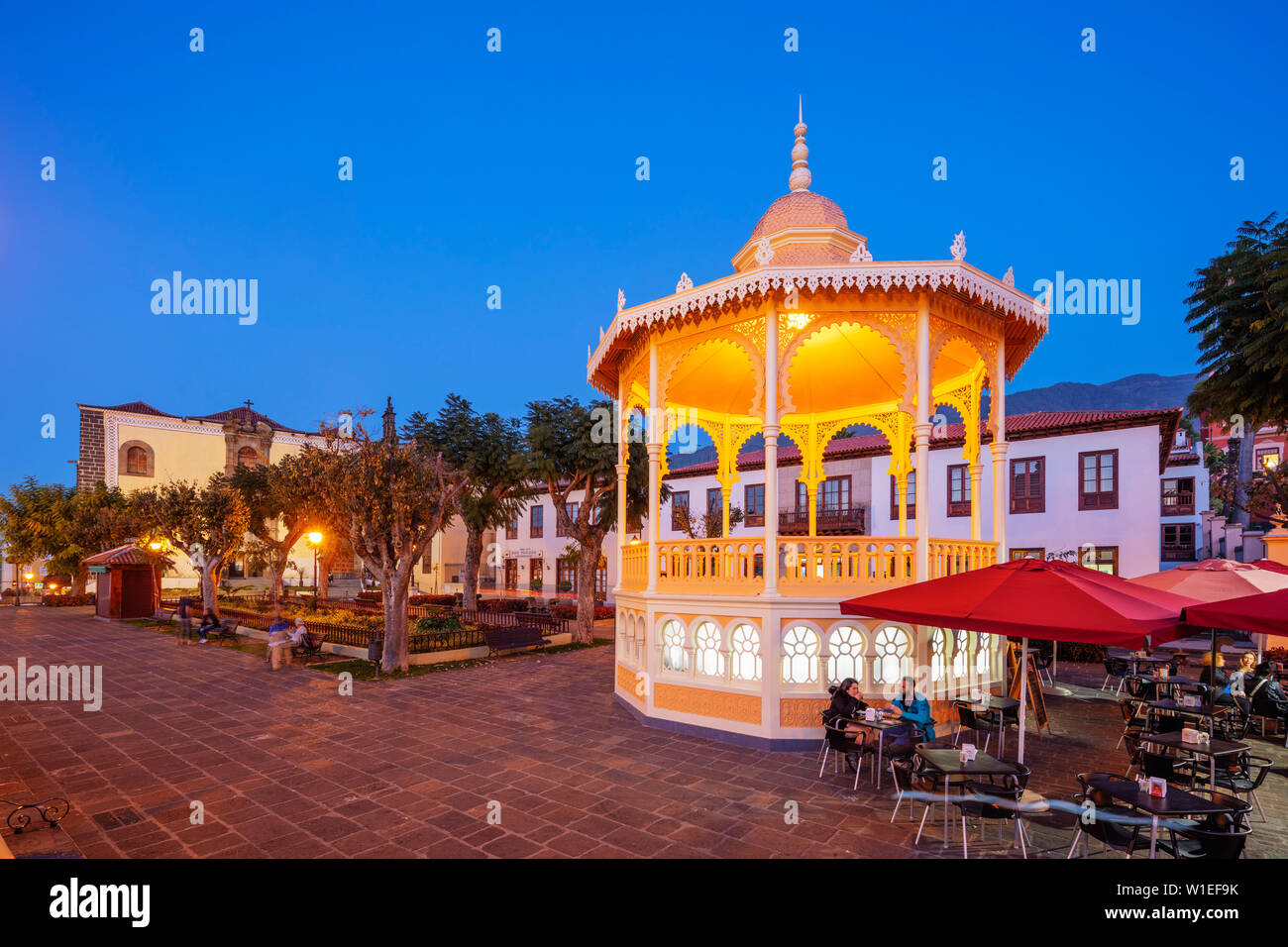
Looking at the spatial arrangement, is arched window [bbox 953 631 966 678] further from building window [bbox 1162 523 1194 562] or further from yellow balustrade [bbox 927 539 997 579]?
building window [bbox 1162 523 1194 562]

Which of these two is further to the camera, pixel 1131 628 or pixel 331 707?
pixel 331 707

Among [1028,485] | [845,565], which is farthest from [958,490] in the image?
[845,565]

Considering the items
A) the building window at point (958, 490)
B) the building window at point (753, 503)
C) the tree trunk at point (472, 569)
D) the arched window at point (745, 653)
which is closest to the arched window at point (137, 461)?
the tree trunk at point (472, 569)

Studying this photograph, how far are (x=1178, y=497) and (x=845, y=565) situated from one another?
31064 mm

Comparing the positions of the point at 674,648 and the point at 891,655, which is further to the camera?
the point at 674,648

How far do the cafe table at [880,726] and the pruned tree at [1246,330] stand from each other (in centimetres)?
1224

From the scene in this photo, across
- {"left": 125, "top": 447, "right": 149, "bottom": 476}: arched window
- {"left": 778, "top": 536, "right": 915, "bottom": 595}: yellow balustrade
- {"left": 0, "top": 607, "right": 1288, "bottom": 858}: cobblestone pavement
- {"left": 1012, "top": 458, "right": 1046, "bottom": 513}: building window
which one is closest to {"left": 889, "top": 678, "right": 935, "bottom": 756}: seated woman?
{"left": 0, "top": 607, "right": 1288, "bottom": 858}: cobblestone pavement

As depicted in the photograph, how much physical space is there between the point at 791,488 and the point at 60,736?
89.9 feet

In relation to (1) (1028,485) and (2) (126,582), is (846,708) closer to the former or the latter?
(1) (1028,485)

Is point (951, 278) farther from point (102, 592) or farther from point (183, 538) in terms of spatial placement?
point (102, 592)

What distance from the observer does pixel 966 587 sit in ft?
21.2

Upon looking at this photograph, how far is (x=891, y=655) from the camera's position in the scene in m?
8.77

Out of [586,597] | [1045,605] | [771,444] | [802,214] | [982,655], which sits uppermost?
[802,214]

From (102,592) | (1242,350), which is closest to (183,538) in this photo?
(102,592)
